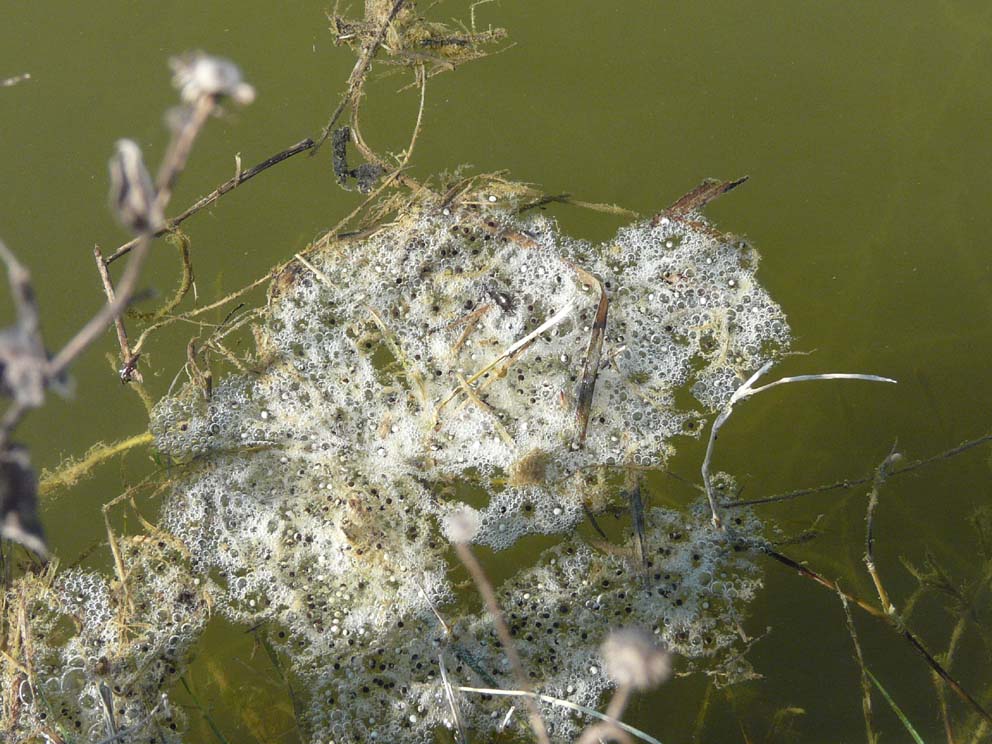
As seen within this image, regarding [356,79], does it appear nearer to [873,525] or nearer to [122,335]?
[122,335]

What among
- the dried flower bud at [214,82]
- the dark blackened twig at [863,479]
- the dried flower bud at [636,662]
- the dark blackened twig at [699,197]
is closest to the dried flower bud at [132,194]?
the dried flower bud at [214,82]

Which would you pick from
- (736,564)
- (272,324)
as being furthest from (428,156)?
(736,564)

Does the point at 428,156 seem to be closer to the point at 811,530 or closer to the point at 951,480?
the point at 811,530

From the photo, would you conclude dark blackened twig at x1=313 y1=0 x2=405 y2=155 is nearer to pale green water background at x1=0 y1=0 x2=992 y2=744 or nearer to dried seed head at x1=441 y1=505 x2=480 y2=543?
pale green water background at x1=0 y1=0 x2=992 y2=744

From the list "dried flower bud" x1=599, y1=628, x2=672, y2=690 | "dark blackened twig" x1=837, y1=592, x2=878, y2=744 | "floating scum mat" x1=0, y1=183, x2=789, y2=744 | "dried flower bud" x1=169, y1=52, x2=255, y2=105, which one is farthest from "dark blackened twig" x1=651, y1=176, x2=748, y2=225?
"dried flower bud" x1=169, y1=52, x2=255, y2=105

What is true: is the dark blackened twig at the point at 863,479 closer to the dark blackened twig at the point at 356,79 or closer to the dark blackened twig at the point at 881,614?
the dark blackened twig at the point at 881,614

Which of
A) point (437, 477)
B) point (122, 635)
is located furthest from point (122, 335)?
point (437, 477)
